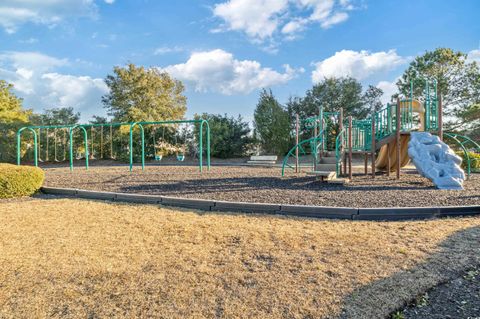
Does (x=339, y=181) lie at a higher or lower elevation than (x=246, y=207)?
higher

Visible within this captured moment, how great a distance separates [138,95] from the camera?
23438mm

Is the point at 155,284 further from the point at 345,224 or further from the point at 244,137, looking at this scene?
the point at 244,137

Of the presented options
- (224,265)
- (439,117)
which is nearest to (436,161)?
(439,117)

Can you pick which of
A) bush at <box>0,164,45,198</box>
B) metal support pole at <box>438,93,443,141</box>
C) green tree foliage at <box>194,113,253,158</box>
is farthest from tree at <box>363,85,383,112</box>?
bush at <box>0,164,45,198</box>

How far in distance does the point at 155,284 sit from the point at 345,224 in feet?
9.31

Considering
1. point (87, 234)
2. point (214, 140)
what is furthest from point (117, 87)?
point (87, 234)

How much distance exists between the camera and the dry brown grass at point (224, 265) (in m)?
2.21

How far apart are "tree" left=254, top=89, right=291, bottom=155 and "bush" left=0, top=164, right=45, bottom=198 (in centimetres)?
1656

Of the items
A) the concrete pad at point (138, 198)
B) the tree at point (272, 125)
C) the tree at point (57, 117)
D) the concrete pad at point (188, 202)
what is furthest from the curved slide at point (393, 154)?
the tree at point (57, 117)

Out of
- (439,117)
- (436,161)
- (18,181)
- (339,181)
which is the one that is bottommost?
(339,181)

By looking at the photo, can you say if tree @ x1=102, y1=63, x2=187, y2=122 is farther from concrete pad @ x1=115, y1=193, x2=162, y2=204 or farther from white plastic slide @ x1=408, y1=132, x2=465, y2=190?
white plastic slide @ x1=408, y1=132, x2=465, y2=190

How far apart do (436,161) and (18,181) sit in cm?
994

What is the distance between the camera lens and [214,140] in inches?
869

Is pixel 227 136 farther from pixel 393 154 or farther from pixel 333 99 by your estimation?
pixel 393 154
